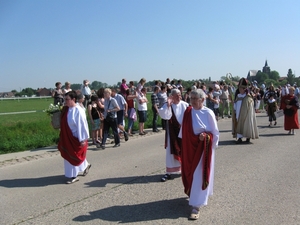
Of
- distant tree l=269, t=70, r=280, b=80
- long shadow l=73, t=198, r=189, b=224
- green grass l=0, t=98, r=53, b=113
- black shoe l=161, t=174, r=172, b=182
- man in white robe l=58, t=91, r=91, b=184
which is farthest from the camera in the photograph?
distant tree l=269, t=70, r=280, b=80

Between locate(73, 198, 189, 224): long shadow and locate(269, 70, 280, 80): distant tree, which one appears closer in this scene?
locate(73, 198, 189, 224): long shadow

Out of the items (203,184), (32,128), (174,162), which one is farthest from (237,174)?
(32,128)

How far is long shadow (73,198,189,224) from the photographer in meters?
4.80

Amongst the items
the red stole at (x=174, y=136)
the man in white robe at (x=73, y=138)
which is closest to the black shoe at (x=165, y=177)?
the red stole at (x=174, y=136)

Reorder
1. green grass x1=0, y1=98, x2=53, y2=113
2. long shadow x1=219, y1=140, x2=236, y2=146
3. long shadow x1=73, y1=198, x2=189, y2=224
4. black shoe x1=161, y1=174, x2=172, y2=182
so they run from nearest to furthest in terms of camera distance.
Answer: long shadow x1=73, y1=198, x2=189, y2=224
black shoe x1=161, y1=174, x2=172, y2=182
long shadow x1=219, y1=140, x2=236, y2=146
green grass x1=0, y1=98, x2=53, y2=113

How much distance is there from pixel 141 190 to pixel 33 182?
2.47m

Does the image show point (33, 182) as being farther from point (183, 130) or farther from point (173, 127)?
point (183, 130)

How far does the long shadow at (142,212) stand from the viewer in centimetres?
480

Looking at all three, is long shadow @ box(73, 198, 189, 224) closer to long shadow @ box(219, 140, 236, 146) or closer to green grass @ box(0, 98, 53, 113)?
long shadow @ box(219, 140, 236, 146)

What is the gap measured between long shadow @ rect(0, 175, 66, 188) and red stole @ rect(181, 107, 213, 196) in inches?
121

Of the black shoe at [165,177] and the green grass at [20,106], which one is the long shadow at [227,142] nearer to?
the black shoe at [165,177]

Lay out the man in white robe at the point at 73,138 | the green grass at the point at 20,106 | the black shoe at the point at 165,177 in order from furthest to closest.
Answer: the green grass at the point at 20,106, the man in white robe at the point at 73,138, the black shoe at the point at 165,177

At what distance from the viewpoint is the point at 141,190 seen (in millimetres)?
6090

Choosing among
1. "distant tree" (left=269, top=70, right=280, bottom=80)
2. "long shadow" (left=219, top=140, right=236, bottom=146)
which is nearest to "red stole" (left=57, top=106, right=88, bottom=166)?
"long shadow" (left=219, top=140, right=236, bottom=146)
